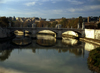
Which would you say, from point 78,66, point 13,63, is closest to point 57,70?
point 78,66

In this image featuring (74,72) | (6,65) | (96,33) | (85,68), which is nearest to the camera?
(74,72)

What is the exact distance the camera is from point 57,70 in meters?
14.0

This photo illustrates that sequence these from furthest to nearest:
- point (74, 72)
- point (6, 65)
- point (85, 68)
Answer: point (6, 65) → point (85, 68) → point (74, 72)

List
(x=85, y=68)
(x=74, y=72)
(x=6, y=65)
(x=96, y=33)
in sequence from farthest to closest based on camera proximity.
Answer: (x=96, y=33) → (x=6, y=65) → (x=85, y=68) → (x=74, y=72)

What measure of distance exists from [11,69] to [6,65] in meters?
1.53

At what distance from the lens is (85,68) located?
14438 mm

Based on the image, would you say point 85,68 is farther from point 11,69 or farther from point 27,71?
point 11,69

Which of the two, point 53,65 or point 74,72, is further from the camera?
point 53,65

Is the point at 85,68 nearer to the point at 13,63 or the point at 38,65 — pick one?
the point at 38,65

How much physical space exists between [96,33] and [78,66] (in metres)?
20.4

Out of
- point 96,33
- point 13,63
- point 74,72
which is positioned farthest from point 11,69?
point 96,33

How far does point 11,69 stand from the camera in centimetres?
1426

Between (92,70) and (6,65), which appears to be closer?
(92,70)

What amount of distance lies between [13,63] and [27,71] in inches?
127
